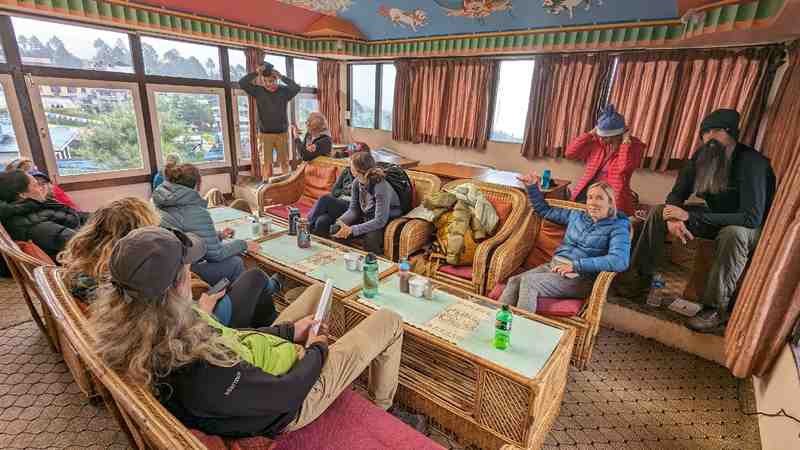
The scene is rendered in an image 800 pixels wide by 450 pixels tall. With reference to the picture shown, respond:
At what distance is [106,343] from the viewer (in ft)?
2.81

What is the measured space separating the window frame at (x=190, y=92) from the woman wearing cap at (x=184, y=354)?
13.6 ft

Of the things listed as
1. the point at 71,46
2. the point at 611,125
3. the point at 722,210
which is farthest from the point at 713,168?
the point at 71,46

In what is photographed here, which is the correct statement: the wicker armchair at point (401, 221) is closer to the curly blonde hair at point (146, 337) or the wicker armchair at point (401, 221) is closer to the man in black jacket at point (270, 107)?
the curly blonde hair at point (146, 337)

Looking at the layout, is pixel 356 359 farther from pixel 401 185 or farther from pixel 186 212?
pixel 401 185

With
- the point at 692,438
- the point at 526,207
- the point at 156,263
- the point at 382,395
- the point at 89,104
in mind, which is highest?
the point at 89,104

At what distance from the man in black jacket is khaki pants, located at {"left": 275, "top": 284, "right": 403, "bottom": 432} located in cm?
375

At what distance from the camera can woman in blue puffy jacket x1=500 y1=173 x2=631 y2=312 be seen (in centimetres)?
199

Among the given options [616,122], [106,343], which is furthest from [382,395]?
[616,122]

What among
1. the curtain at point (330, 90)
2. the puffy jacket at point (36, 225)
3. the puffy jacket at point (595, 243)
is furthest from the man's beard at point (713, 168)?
the curtain at point (330, 90)

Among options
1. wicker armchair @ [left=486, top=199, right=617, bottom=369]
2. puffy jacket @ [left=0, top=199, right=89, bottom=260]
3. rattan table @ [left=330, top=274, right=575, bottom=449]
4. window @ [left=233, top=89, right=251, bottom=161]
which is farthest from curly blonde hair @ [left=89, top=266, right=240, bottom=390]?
window @ [left=233, top=89, right=251, bottom=161]

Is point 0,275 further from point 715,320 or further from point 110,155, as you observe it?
point 715,320

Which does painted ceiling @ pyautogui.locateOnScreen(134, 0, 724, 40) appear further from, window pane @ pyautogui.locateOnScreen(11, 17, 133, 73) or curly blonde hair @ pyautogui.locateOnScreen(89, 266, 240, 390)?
curly blonde hair @ pyautogui.locateOnScreen(89, 266, 240, 390)

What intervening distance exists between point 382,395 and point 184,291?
0.91 metres

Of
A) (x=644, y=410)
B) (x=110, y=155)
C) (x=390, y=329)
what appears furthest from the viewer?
(x=110, y=155)
